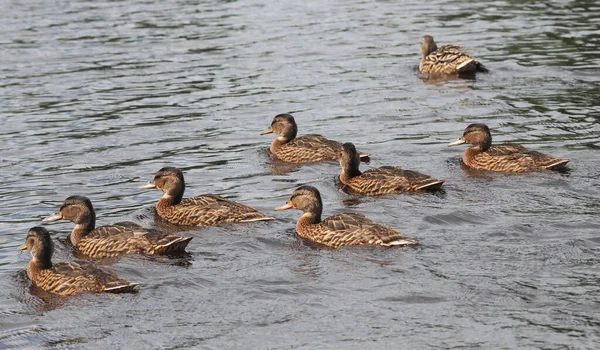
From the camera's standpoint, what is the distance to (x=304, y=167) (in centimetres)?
1831

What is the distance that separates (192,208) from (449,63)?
10.4 meters

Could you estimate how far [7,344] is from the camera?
1131 centimetres

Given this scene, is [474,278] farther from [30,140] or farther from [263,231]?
[30,140]

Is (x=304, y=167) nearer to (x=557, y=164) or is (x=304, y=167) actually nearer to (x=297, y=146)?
(x=297, y=146)

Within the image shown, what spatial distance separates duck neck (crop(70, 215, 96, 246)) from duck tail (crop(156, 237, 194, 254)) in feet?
3.94

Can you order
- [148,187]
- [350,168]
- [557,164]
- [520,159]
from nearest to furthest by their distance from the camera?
[148,187] < [557,164] < [350,168] < [520,159]

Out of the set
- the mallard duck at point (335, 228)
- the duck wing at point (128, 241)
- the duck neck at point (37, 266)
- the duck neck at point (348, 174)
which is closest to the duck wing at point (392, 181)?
the duck neck at point (348, 174)

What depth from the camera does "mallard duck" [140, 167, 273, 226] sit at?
14.9m

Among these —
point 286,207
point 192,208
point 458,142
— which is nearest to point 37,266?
point 192,208

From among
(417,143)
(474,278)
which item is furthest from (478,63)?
(474,278)

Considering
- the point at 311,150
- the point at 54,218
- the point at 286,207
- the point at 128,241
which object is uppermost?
the point at 54,218

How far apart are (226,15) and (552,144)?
1500 cm

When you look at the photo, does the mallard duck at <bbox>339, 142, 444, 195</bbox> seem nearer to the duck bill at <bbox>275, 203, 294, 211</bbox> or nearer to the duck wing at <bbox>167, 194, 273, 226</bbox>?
the duck bill at <bbox>275, 203, 294, 211</bbox>

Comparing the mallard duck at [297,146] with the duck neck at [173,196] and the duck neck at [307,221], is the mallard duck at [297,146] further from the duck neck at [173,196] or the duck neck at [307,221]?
the duck neck at [307,221]
